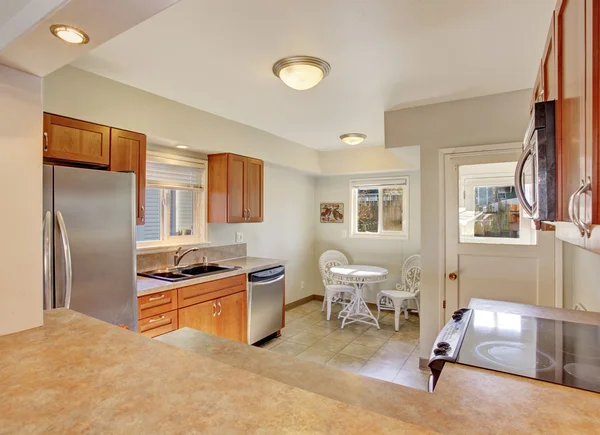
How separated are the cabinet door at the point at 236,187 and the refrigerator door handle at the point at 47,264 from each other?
1.90 m

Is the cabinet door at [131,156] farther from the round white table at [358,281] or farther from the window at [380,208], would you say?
the window at [380,208]

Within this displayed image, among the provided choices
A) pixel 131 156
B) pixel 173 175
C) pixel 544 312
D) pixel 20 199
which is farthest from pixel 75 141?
pixel 544 312

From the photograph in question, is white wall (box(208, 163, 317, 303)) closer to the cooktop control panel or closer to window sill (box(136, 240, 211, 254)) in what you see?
window sill (box(136, 240, 211, 254))

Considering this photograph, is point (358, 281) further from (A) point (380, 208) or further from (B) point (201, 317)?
(B) point (201, 317)

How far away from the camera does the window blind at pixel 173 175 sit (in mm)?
3352

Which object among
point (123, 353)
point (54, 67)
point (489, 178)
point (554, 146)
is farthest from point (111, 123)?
point (489, 178)

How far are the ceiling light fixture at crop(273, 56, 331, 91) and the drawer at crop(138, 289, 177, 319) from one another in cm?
190

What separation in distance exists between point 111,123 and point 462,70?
264 centimetres

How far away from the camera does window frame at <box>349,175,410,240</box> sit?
16.8 ft

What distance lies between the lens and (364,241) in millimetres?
5414

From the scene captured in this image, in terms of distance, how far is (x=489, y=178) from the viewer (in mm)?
2965

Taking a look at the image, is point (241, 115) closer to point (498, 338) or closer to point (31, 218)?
point (31, 218)

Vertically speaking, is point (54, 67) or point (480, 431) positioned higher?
point (54, 67)

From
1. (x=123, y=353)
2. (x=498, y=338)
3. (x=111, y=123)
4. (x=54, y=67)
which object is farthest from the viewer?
(x=111, y=123)
